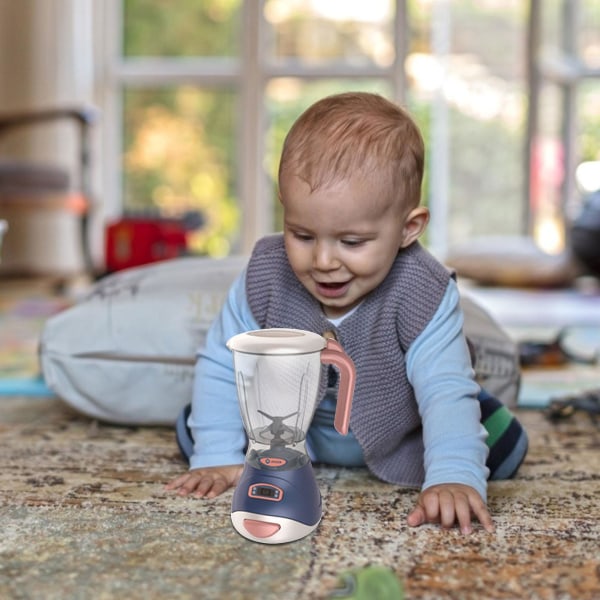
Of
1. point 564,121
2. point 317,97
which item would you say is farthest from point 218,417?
point 564,121

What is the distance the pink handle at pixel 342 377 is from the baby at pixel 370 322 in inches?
3.6

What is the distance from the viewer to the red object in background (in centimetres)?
336

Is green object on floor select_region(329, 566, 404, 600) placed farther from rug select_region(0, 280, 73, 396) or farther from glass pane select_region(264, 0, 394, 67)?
glass pane select_region(264, 0, 394, 67)

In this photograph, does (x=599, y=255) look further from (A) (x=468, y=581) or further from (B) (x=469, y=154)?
(A) (x=468, y=581)

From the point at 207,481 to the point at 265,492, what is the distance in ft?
0.54

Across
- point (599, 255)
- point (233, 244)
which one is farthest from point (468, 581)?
point (233, 244)

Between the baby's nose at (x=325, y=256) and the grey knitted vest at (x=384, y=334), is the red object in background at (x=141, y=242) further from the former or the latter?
the baby's nose at (x=325, y=256)

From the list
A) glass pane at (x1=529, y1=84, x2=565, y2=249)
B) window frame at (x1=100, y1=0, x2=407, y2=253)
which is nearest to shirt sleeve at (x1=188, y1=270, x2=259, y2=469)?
window frame at (x1=100, y1=0, x2=407, y2=253)

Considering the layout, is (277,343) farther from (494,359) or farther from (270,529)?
(494,359)

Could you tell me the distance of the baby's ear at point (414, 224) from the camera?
3.23 ft

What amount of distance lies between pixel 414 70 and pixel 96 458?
4.07 m

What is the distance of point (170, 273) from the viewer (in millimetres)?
1476

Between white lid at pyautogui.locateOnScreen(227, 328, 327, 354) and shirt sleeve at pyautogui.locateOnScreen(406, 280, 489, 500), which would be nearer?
white lid at pyautogui.locateOnScreen(227, 328, 327, 354)

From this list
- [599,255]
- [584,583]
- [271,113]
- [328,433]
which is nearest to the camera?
[584,583]
